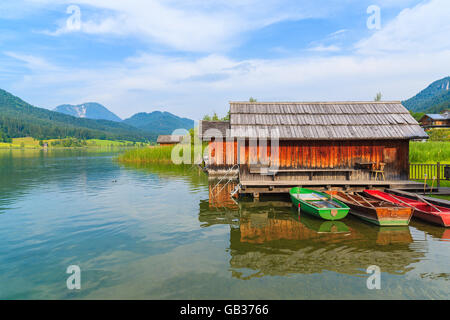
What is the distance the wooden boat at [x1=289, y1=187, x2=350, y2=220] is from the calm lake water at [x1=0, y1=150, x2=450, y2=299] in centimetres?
63

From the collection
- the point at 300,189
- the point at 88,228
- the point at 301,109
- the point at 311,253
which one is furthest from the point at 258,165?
the point at 88,228

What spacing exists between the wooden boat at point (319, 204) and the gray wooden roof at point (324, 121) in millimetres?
4114

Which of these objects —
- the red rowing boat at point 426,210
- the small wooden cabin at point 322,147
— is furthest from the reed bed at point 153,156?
the red rowing boat at point 426,210

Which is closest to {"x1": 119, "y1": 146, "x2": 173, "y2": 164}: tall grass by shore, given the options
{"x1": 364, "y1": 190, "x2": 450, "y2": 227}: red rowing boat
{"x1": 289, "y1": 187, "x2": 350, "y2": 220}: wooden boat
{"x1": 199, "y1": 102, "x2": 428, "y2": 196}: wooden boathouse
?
{"x1": 199, "y1": 102, "x2": 428, "y2": 196}: wooden boathouse

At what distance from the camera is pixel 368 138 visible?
774 inches

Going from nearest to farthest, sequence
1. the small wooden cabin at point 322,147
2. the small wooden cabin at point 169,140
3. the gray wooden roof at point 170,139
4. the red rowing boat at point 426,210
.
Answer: the red rowing boat at point 426,210 < the small wooden cabin at point 322,147 < the small wooden cabin at point 169,140 < the gray wooden roof at point 170,139

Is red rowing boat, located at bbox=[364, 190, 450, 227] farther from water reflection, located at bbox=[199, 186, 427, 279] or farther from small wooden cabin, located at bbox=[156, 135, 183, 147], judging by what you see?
small wooden cabin, located at bbox=[156, 135, 183, 147]

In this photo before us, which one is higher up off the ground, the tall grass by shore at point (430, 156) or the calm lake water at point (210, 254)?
the tall grass by shore at point (430, 156)

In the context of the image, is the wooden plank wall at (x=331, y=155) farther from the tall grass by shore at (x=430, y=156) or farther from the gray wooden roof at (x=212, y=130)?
the tall grass by shore at (x=430, y=156)

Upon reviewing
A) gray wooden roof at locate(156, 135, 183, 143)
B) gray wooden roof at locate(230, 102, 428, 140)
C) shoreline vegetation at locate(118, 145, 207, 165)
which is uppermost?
gray wooden roof at locate(156, 135, 183, 143)

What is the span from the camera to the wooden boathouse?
2009 centimetres

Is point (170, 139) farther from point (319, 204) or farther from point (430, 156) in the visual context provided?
point (319, 204)

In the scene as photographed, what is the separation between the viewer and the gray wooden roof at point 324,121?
20.0m

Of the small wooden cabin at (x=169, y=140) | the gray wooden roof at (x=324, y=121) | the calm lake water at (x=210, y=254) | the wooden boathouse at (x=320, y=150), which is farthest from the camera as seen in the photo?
the small wooden cabin at (x=169, y=140)
